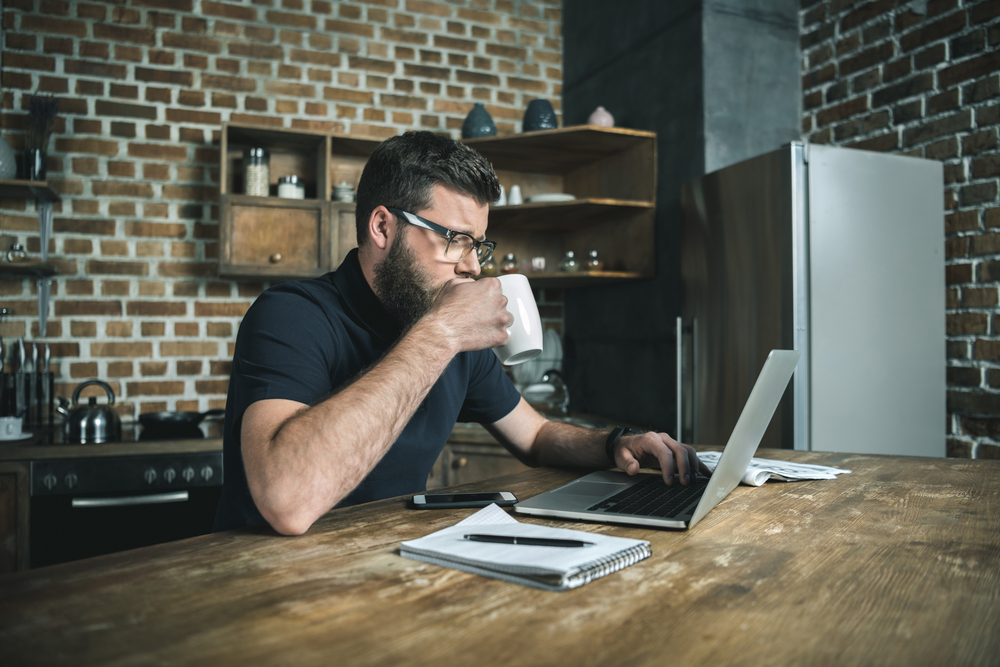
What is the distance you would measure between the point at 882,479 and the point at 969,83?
1658mm

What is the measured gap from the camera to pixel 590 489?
1.06 metres

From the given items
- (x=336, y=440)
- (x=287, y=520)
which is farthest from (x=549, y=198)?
(x=287, y=520)

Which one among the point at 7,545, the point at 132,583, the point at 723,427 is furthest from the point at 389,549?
the point at 7,545

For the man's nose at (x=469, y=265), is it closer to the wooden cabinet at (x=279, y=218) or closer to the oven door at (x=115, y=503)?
the oven door at (x=115, y=503)

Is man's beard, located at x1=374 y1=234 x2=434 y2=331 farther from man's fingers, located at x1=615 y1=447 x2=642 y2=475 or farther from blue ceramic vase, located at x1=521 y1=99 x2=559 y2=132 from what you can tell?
blue ceramic vase, located at x1=521 y1=99 x2=559 y2=132

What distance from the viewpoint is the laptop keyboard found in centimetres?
90

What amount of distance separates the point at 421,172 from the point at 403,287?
0.23 metres

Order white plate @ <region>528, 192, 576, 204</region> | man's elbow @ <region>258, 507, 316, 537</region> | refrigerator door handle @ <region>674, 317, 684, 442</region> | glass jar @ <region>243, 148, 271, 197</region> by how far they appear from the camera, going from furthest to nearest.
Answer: white plate @ <region>528, 192, 576, 204</region>
glass jar @ <region>243, 148, 271, 197</region>
refrigerator door handle @ <region>674, 317, 684, 442</region>
man's elbow @ <region>258, 507, 316, 537</region>

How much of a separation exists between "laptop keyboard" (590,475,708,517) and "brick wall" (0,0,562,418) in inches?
89.9

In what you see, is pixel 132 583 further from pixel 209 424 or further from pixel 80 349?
pixel 80 349

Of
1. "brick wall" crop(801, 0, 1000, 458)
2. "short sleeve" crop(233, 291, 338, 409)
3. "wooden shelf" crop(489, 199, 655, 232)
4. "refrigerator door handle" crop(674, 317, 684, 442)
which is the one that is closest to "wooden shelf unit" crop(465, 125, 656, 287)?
"wooden shelf" crop(489, 199, 655, 232)

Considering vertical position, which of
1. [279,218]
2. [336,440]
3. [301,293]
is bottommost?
[336,440]

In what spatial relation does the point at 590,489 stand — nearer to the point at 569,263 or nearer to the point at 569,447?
the point at 569,447

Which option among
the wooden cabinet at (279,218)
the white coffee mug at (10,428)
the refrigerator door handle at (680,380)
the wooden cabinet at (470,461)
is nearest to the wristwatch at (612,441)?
the refrigerator door handle at (680,380)
